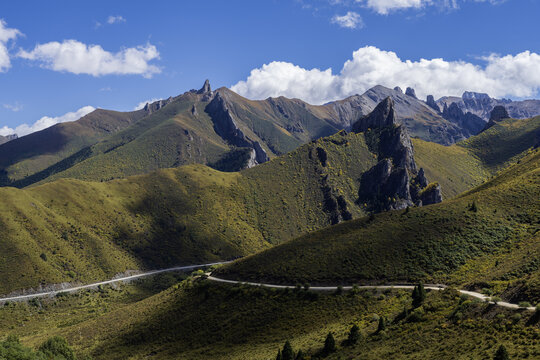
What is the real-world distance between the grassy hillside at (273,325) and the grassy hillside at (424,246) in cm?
850

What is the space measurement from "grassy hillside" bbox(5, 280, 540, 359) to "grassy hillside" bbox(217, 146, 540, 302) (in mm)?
8504

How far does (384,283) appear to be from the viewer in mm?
80812

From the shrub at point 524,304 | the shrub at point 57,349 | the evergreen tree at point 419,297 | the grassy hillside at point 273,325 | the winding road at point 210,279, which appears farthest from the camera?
the shrub at point 57,349

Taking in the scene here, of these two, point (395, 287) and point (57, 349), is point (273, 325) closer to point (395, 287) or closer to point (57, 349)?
point (395, 287)

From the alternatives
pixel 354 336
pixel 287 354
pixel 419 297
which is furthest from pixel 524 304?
pixel 287 354

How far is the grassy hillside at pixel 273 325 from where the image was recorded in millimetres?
46969

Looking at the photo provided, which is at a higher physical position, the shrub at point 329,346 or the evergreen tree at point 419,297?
the evergreen tree at point 419,297

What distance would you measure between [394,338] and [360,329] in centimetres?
821

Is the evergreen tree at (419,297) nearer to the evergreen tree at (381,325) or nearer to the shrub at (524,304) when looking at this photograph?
the evergreen tree at (381,325)

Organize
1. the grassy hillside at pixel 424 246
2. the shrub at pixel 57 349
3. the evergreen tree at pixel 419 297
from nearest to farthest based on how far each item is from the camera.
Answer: the evergreen tree at pixel 419 297
the shrub at pixel 57 349
the grassy hillside at pixel 424 246

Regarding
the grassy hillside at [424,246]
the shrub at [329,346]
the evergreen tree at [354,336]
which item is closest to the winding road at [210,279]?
the grassy hillside at [424,246]

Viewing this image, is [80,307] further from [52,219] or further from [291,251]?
[291,251]

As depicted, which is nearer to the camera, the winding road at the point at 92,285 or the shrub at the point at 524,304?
the shrub at the point at 524,304

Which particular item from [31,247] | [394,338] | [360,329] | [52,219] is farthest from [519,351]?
[52,219]
